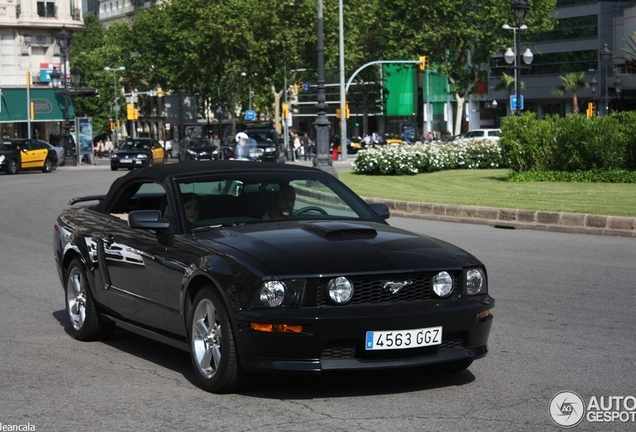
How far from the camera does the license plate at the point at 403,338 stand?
6406mm

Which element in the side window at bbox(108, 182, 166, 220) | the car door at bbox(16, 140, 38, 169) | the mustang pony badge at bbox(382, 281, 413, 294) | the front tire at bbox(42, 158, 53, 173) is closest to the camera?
the mustang pony badge at bbox(382, 281, 413, 294)

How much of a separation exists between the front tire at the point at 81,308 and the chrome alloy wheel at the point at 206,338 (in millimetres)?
1984

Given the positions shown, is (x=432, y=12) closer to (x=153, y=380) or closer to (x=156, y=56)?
(x=156, y=56)

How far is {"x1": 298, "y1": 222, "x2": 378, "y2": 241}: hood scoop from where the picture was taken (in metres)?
6.98

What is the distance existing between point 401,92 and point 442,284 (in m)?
113

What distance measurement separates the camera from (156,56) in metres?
106

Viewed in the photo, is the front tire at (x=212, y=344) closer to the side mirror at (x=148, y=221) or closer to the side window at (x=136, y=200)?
the side mirror at (x=148, y=221)

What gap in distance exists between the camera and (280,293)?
6.41m

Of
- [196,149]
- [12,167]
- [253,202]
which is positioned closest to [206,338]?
[253,202]

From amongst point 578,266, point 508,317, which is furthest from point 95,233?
point 578,266

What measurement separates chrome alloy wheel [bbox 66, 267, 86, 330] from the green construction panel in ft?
361

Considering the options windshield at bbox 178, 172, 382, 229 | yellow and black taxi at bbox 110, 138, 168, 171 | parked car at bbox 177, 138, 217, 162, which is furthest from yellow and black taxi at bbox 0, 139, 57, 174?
windshield at bbox 178, 172, 382, 229

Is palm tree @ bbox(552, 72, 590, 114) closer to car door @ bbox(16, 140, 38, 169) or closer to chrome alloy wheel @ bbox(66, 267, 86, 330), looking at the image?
car door @ bbox(16, 140, 38, 169)

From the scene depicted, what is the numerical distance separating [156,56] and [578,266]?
95216 mm
